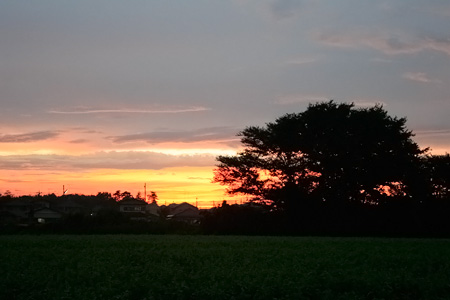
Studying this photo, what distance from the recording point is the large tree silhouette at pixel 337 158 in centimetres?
6128

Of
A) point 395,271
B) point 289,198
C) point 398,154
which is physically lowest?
point 395,271

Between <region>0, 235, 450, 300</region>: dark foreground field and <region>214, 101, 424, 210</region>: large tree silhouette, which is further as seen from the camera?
<region>214, 101, 424, 210</region>: large tree silhouette

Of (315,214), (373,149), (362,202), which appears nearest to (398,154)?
(373,149)

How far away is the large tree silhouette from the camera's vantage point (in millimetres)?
61278

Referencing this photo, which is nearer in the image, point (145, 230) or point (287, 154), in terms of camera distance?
A: point (145, 230)

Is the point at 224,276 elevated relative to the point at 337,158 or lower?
lower

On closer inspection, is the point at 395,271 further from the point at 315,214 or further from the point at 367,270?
the point at 315,214

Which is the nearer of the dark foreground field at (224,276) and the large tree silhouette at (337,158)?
the dark foreground field at (224,276)

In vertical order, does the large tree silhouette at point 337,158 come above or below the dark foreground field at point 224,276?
above

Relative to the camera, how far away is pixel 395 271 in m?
21.2

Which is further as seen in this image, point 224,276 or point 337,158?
point 337,158

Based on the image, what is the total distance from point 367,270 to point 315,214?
40843 mm

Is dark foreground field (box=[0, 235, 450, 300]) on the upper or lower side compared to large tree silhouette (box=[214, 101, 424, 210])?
lower

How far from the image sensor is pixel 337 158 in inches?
2432
